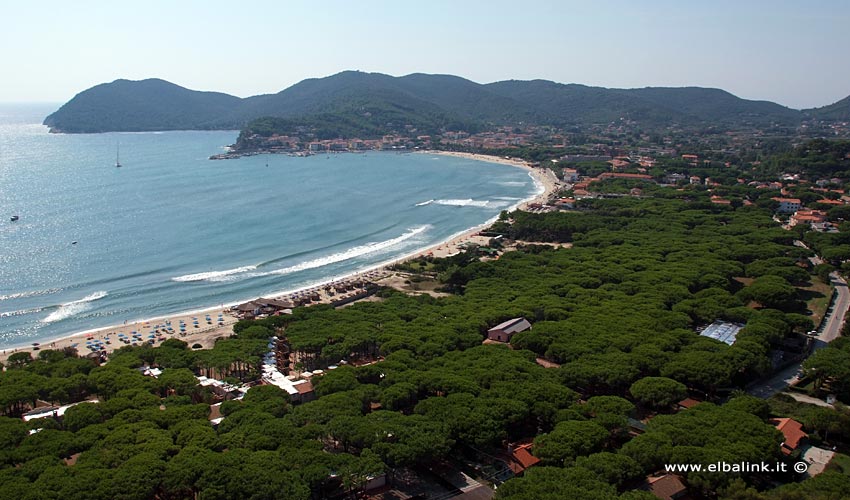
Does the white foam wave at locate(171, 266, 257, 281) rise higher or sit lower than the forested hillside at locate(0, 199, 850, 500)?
lower

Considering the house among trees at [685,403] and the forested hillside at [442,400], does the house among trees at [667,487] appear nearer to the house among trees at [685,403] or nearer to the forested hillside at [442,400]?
the forested hillside at [442,400]

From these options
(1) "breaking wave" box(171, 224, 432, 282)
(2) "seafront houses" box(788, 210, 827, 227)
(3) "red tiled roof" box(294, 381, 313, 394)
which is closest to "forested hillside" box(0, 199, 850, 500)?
(3) "red tiled roof" box(294, 381, 313, 394)

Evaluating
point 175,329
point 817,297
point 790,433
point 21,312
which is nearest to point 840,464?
point 790,433

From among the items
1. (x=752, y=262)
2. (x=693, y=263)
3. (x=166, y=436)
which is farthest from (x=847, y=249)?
(x=166, y=436)

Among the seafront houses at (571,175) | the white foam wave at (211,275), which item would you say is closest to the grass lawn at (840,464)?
the white foam wave at (211,275)

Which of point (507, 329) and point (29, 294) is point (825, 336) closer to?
point (507, 329)

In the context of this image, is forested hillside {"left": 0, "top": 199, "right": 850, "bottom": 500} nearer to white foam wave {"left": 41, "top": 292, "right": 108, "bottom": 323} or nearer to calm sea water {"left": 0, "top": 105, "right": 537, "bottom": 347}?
white foam wave {"left": 41, "top": 292, "right": 108, "bottom": 323}

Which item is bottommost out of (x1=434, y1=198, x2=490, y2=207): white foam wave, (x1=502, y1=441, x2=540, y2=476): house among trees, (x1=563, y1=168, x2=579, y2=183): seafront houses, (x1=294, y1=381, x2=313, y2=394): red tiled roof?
(x1=502, y1=441, x2=540, y2=476): house among trees
